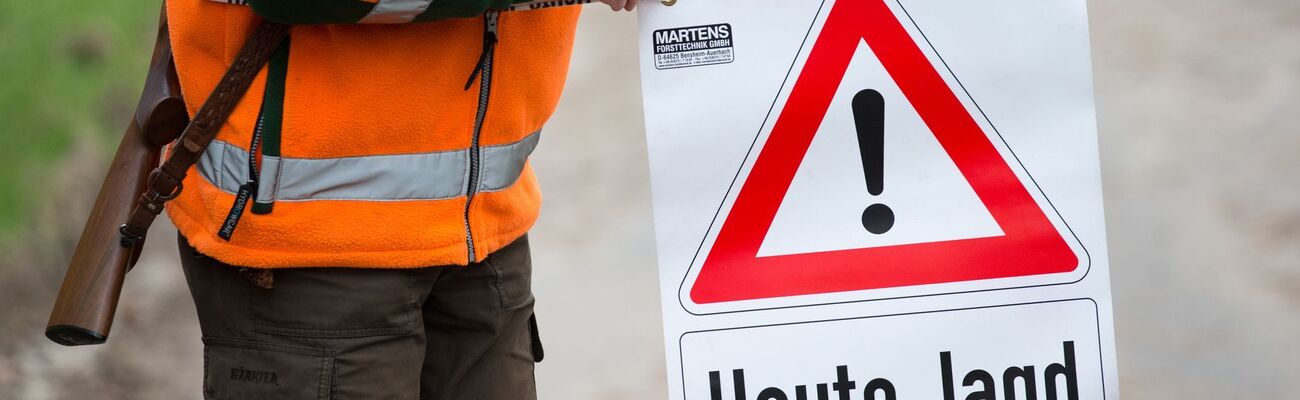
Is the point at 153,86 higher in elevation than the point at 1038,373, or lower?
higher

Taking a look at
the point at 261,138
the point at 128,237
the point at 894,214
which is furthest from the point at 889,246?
the point at 128,237

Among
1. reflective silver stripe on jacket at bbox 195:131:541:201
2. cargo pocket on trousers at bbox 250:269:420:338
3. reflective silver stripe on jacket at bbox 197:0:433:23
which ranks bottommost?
cargo pocket on trousers at bbox 250:269:420:338

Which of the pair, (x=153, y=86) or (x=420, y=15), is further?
(x=153, y=86)

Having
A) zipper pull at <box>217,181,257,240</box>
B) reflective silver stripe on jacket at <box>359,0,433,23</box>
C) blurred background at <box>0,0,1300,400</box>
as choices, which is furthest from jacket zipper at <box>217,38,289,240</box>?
blurred background at <box>0,0,1300,400</box>

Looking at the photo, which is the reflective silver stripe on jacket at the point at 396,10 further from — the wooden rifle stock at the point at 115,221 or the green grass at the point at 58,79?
the green grass at the point at 58,79

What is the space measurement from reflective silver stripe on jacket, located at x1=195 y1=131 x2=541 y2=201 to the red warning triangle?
32 centimetres

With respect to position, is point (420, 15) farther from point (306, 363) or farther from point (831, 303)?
point (831, 303)

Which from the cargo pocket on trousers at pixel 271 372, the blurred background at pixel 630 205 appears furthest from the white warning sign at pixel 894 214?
the blurred background at pixel 630 205

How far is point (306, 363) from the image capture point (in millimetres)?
1512

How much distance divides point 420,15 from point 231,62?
0.78 feet

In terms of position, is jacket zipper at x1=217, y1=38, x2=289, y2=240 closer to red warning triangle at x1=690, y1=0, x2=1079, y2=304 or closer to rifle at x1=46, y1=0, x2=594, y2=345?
rifle at x1=46, y1=0, x2=594, y2=345

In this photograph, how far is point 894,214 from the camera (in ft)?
4.98

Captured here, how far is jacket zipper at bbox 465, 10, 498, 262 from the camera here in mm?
1521

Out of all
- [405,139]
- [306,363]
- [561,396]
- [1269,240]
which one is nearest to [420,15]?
[405,139]
